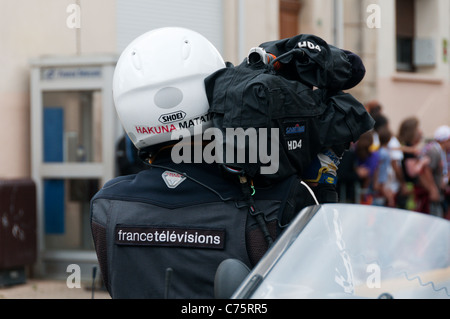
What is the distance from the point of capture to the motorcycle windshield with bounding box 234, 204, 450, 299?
5.76 ft

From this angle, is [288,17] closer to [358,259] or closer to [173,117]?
[173,117]

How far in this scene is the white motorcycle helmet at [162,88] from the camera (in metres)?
2.46

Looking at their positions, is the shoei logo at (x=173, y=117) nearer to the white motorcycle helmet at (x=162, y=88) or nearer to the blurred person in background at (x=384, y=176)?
the white motorcycle helmet at (x=162, y=88)

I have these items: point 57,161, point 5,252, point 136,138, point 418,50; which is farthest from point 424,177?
point 136,138

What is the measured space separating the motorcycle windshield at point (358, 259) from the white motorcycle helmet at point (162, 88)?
2.35 ft

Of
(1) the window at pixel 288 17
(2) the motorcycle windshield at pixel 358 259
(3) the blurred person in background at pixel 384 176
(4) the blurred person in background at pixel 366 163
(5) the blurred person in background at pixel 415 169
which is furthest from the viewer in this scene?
(1) the window at pixel 288 17

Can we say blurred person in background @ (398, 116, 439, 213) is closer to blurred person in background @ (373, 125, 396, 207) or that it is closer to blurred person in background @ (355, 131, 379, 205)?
blurred person in background @ (373, 125, 396, 207)

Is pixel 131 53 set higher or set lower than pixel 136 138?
higher

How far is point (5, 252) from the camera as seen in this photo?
708cm

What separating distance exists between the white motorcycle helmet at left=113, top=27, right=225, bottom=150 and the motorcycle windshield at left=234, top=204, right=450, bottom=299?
2.35ft

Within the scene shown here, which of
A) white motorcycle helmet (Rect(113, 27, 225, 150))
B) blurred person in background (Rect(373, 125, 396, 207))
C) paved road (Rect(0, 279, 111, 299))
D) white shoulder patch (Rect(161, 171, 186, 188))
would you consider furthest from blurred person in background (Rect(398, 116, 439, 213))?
white shoulder patch (Rect(161, 171, 186, 188))

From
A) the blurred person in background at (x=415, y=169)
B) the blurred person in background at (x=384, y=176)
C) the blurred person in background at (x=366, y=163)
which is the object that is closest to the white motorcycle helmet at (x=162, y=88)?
the blurred person in background at (x=366, y=163)
